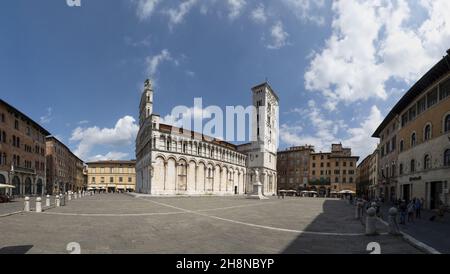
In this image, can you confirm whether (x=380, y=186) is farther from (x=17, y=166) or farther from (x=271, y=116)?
(x=17, y=166)

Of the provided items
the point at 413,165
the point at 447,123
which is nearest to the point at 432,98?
the point at 447,123

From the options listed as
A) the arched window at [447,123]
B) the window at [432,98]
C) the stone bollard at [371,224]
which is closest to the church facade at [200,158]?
the window at [432,98]

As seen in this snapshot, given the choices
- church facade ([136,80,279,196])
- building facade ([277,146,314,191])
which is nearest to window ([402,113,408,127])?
church facade ([136,80,279,196])

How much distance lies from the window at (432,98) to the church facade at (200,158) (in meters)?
35.0

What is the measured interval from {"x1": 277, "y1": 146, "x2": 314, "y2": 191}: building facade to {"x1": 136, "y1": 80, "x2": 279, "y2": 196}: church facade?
29.4 ft

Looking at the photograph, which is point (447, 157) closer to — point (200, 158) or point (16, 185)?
point (200, 158)

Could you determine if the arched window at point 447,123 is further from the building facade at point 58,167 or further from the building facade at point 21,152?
the building facade at point 58,167

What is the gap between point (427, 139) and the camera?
28.7m

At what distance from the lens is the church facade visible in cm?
5766

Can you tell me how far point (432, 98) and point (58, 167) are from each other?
79668 millimetres

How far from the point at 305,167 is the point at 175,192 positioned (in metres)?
54.5

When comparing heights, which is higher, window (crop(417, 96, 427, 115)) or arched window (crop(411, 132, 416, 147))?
window (crop(417, 96, 427, 115))

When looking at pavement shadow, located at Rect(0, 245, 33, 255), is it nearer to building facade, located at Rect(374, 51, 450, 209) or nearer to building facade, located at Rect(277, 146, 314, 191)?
building facade, located at Rect(374, 51, 450, 209)

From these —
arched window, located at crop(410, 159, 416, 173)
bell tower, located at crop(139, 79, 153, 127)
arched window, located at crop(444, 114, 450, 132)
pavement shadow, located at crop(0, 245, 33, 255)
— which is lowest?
pavement shadow, located at crop(0, 245, 33, 255)
